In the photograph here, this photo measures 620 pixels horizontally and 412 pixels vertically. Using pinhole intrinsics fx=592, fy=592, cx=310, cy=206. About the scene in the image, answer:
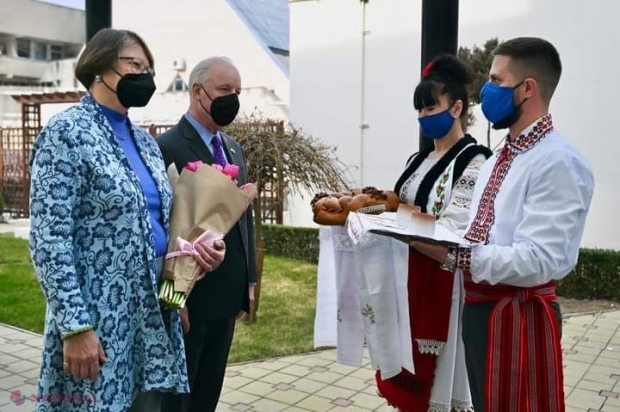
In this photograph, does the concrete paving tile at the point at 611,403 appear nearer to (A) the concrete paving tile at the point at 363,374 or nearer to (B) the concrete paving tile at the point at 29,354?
(A) the concrete paving tile at the point at 363,374

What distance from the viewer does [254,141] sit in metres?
6.14

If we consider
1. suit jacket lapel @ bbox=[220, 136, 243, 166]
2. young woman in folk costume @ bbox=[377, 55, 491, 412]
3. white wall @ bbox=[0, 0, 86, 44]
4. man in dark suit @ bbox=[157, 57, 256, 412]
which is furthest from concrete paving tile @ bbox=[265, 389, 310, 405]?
white wall @ bbox=[0, 0, 86, 44]

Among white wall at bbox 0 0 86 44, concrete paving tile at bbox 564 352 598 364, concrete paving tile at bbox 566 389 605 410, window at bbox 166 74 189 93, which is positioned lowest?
concrete paving tile at bbox 564 352 598 364

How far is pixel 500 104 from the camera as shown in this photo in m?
2.10

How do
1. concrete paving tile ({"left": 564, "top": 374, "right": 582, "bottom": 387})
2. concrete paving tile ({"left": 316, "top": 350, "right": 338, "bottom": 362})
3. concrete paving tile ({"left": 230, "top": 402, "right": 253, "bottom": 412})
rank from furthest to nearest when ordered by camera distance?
concrete paving tile ({"left": 316, "top": 350, "right": 338, "bottom": 362})
concrete paving tile ({"left": 564, "top": 374, "right": 582, "bottom": 387})
concrete paving tile ({"left": 230, "top": 402, "right": 253, "bottom": 412})

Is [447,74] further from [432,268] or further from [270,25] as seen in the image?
[270,25]

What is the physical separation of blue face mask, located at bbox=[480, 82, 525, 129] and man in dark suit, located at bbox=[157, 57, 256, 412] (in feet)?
3.99

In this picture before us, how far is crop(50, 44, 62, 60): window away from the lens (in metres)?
27.9

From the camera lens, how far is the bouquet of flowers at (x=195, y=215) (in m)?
2.18

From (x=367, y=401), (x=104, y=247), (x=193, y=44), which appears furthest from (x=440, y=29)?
(x=193, y=44)

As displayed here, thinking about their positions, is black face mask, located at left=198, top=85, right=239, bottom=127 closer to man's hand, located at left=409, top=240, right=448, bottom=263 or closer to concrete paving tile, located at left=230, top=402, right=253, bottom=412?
man's hand, located at left=409, top=240, right=448, bottom=263

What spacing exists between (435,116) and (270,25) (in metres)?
15.7

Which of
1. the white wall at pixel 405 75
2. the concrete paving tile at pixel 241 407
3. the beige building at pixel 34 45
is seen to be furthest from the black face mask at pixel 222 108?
the beige building at pixel 34 45

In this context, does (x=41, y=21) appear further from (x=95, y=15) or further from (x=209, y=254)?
(x=209, y=254)
